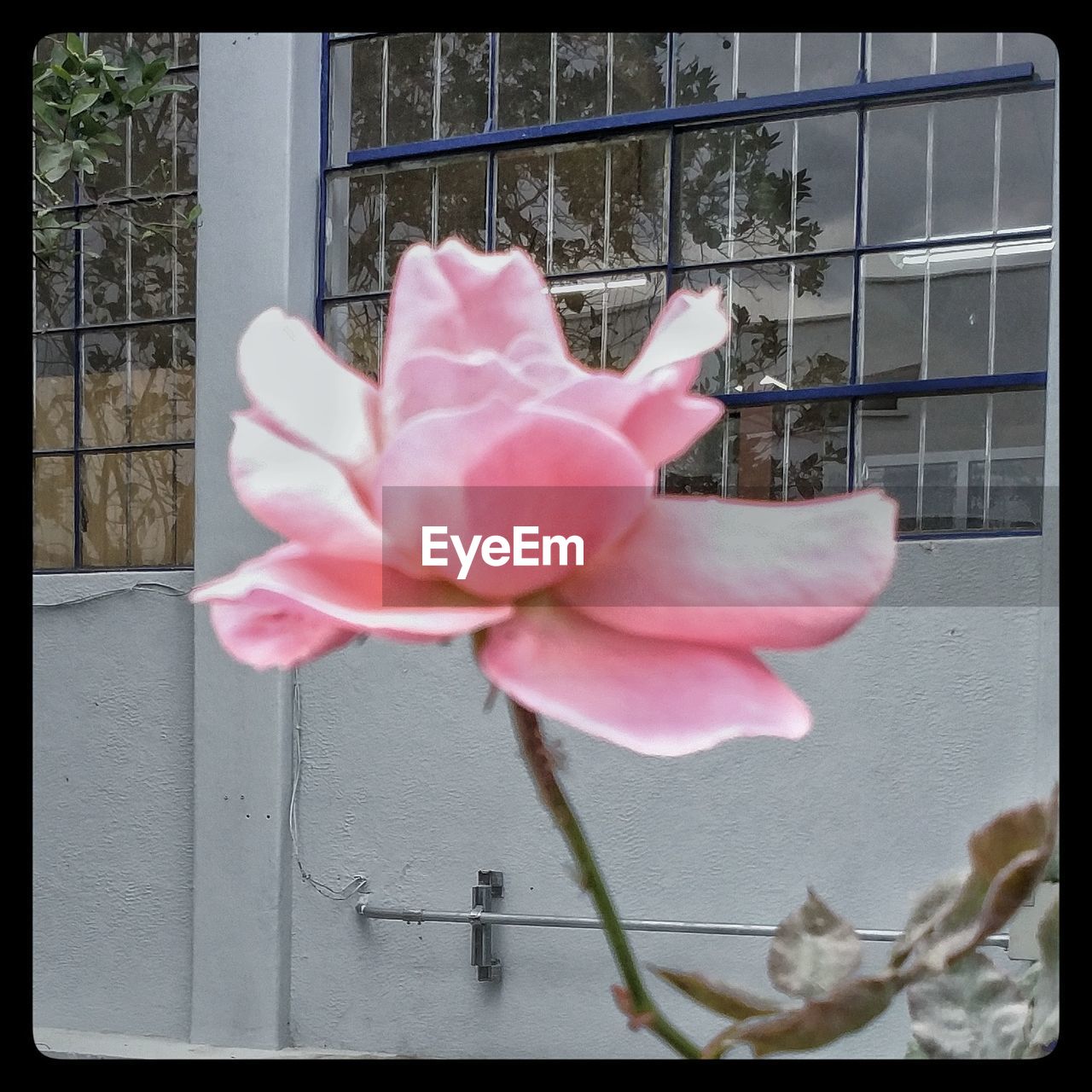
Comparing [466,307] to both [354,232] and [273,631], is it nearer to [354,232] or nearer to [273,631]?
[354,232]

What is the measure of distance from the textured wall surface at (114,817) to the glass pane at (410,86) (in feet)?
2.18

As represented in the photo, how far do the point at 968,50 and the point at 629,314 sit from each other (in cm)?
53

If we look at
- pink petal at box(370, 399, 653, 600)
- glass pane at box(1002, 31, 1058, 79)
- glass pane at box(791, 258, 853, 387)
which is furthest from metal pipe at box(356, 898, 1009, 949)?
glass pane at box(1002, 31, 1058, 79)

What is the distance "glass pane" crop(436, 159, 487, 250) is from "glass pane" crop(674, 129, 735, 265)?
25 cm

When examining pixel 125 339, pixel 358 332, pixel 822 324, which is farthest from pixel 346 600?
pixel 822 324

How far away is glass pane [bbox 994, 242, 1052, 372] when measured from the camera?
1.44m

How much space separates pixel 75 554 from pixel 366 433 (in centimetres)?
53

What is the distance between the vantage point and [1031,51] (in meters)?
1.44

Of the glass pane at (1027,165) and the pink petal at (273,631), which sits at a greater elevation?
the glass pane at (1027,165)

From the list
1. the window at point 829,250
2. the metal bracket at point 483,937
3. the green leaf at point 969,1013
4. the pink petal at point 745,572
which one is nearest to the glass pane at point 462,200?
the window at point 829,250

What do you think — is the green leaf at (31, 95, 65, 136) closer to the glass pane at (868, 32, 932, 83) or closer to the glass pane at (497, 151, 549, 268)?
the glass pane at (497, 151, 549, 268)

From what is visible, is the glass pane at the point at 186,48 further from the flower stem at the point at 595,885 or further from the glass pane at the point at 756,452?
the flower stem at the point at 595,885

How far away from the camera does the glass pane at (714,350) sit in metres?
1.43

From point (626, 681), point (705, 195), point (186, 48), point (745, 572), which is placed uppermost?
point (186, 48)
